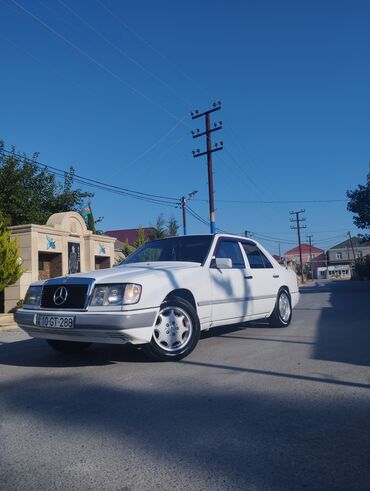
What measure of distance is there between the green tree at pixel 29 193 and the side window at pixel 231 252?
14194mm

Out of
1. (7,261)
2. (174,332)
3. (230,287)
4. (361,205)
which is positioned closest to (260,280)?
(230,287)

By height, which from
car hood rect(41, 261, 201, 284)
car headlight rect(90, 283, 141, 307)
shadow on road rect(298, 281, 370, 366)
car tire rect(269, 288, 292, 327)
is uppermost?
car hood rect(41, 261, 201, 284)

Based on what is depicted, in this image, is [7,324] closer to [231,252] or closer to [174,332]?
[231,252]

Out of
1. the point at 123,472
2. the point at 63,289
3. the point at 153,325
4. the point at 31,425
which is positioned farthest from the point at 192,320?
the point at 123,472

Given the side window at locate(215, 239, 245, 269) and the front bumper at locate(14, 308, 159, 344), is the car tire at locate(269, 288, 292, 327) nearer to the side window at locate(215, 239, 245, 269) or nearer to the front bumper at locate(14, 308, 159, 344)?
the side window at locate(215, 239, 245, 269)

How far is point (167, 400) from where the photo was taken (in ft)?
12.9

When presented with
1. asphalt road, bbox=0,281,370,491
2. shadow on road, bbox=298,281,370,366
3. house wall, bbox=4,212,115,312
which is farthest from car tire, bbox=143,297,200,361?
house wall, bbox=4,212,115,312

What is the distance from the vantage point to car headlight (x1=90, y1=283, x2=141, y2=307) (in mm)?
4988

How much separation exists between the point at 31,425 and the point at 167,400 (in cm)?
109

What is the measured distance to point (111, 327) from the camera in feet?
15.9

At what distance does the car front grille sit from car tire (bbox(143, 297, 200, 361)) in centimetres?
89

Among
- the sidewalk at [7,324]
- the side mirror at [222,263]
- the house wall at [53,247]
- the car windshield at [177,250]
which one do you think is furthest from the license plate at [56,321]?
the house wall at [53,247]

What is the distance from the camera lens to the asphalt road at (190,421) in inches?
102

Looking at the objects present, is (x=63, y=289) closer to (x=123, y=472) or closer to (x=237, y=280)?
(x=237, y=280)
